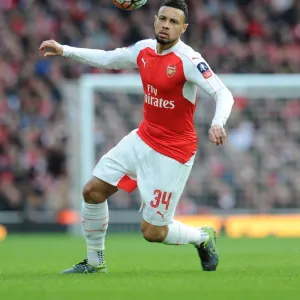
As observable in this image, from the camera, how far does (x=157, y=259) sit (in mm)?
11992

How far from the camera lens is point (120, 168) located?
30.3 feet

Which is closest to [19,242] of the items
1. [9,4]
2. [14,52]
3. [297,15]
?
[14,52]

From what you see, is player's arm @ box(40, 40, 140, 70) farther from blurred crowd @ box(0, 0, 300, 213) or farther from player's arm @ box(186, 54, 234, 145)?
blurred crowd @ box(0, 0, 300, 213)

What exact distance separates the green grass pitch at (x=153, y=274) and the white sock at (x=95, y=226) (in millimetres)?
276

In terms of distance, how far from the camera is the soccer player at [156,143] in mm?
9070

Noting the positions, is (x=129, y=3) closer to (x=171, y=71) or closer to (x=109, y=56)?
(x=109, y=56)

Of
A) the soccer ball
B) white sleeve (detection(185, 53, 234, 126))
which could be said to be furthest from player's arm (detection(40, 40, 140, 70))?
white sleeve (detection(185, 53, 234, 126))

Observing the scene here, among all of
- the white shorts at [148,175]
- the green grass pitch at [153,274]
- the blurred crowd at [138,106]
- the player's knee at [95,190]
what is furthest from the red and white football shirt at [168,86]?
the blurred crowd at [138,106]

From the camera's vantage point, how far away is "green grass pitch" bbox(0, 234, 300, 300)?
706 centimetres

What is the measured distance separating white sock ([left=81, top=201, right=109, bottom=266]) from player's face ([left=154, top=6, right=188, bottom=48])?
1.54 m

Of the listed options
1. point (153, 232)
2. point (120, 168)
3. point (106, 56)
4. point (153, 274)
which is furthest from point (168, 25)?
point (153, 274)

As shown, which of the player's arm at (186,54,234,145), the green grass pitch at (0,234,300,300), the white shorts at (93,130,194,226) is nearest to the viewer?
the green grass pitch at (0,234,300,300)

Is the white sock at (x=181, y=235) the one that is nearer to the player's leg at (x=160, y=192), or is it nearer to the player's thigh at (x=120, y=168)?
the player's leg at (x=160, y=192)

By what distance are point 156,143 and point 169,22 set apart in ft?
3.59
